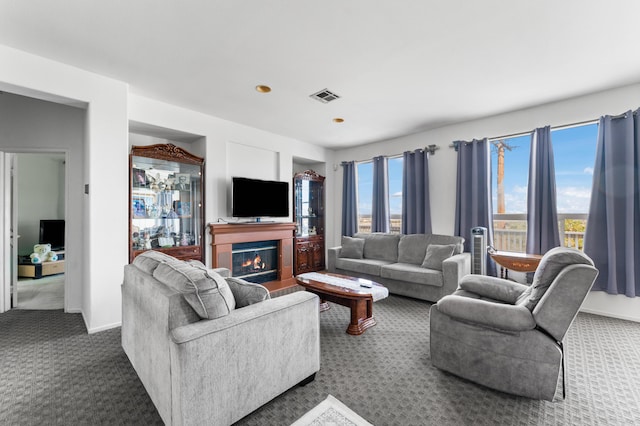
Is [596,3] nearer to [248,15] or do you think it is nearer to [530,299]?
[530,299]

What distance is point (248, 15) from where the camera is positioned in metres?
2.04

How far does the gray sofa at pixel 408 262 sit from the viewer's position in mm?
3645

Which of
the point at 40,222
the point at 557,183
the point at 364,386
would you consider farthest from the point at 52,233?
the point at 557,183

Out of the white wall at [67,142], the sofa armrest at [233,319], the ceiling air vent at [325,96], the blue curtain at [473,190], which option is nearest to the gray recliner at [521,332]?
the sofa armrest at [233,319]

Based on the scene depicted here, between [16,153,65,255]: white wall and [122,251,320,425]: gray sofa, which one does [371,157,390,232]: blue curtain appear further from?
[16,153,65,255]: white wall

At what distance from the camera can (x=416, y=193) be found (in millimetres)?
4891

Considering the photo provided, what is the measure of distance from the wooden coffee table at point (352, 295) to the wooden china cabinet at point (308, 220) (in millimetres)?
2130

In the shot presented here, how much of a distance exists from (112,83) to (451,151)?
4.59 meters

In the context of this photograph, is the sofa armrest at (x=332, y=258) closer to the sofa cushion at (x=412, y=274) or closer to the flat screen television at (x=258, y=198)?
the sofa cushion at (x=412, y=274)

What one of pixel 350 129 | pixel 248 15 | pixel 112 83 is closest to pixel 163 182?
pixel 112 83

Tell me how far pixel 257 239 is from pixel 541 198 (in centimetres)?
403

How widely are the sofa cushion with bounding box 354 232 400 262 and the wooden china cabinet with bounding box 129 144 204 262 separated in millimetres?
2683

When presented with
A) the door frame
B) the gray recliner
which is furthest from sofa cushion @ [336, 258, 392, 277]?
the door frame

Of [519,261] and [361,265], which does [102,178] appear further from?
[519,261]
